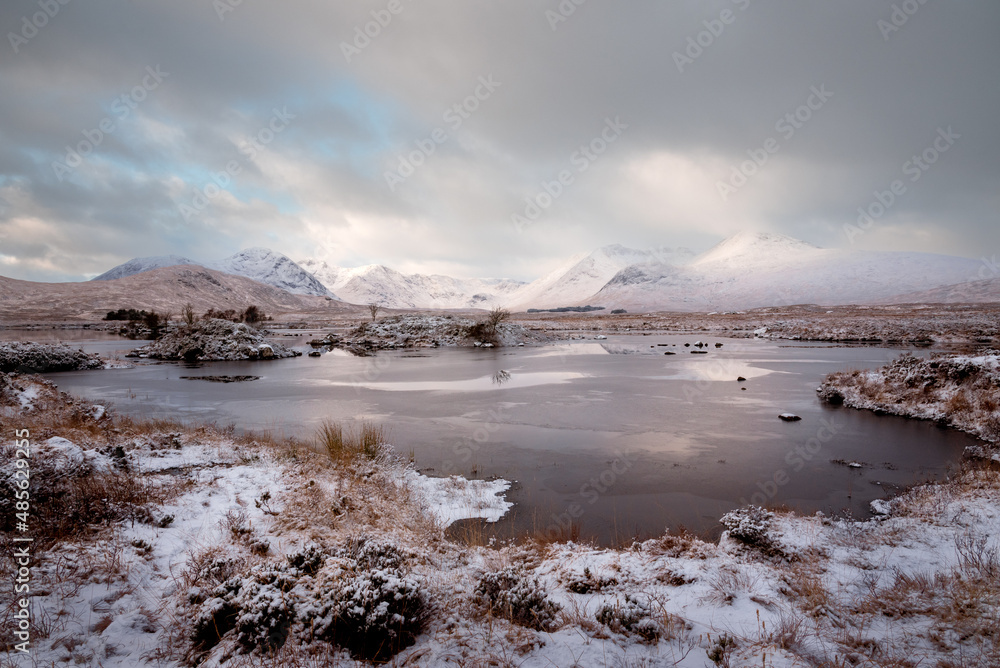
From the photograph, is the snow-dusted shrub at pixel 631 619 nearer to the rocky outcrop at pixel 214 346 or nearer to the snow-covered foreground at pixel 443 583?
the snow-covered foreground at pixel 443 583

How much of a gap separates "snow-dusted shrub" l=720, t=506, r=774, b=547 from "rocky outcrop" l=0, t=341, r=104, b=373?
29204 mm

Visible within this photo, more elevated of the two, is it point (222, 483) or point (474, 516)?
point (222, 483)

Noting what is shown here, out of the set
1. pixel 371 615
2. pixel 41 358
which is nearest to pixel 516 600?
pixel 371 615

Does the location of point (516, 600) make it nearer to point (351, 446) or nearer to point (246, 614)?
point (246, 614)

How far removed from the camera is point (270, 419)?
1220 cm

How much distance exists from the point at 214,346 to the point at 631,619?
31887 millimetres

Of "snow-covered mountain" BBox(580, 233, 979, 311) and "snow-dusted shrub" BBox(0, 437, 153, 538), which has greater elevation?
"snow-covered mountain" BBox(580, 233, 979, 311)


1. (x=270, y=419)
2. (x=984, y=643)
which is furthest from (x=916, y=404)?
(x=270, y=419)

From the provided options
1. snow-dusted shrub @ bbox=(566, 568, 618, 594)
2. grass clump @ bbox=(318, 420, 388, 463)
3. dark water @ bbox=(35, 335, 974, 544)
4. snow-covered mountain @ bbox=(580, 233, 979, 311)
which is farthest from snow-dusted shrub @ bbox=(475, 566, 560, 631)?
snow-covered mountain @ bbox=(580, 233, 979, 311)

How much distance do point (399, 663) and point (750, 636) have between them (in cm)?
283

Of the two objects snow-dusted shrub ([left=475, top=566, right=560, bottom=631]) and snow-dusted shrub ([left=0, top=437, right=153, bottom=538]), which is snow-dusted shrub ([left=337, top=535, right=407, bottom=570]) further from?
snow-dusted shrub ([left=0, top=437, right=153, bottom=538])

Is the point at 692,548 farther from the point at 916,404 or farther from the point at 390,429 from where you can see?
the point at 916,404

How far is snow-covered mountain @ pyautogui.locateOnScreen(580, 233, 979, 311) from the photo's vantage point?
462ft

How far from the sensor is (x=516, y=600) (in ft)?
12.8
